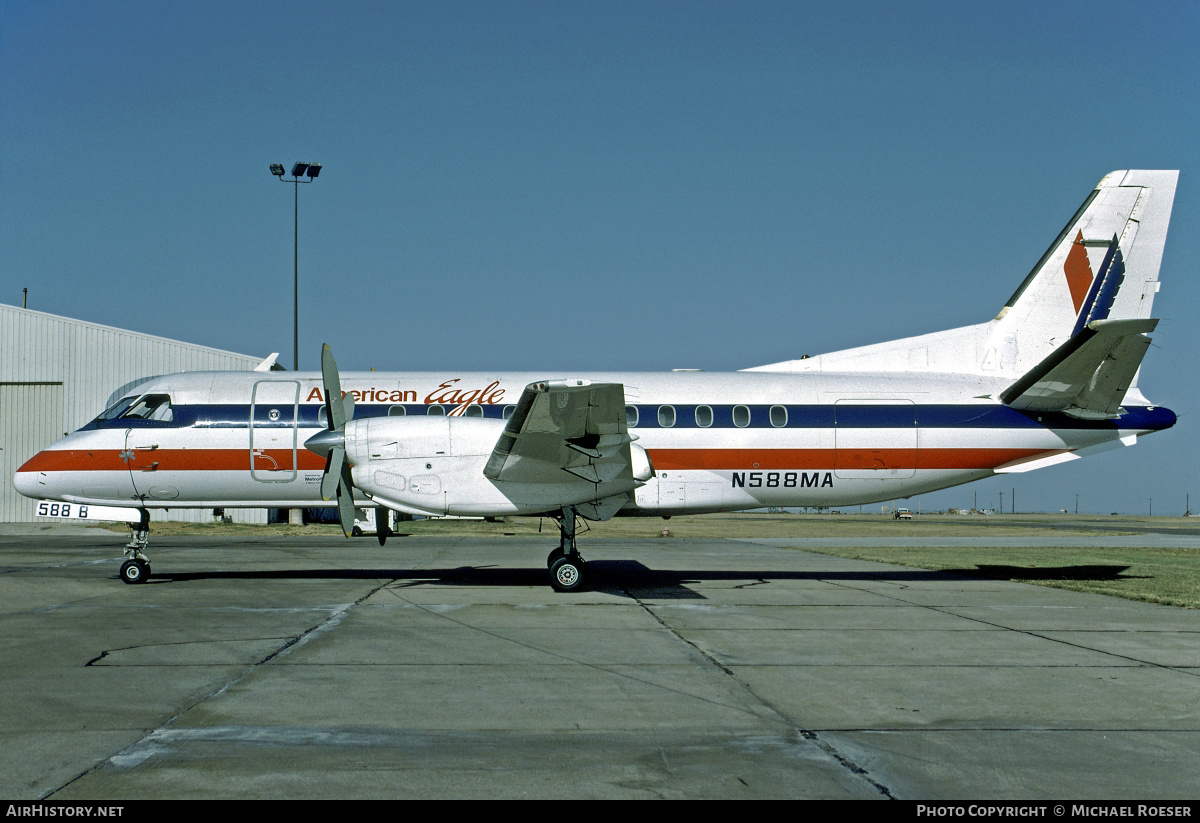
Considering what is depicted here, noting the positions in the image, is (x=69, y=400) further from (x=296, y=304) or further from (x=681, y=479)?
(x=681, y=479)

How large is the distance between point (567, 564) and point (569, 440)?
2168 millimetres

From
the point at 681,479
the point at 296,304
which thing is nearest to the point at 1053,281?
the point at 681,479

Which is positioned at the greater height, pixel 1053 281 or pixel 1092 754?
pixel 1053 281

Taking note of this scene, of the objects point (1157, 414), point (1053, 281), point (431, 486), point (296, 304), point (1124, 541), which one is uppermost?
point (296, 304)

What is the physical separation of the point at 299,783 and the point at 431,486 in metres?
8.58

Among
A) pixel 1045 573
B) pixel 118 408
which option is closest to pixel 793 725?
pixel 118 408

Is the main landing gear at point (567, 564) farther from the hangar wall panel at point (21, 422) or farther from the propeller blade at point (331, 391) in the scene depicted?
the hangar wall panel at point (21, 422)

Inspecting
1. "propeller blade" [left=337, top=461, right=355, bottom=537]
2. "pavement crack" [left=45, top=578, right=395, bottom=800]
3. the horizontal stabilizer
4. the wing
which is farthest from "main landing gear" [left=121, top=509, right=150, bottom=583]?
the horizontal stabilizer

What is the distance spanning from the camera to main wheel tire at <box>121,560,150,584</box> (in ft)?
48.2

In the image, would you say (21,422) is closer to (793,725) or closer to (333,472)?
(333,472)

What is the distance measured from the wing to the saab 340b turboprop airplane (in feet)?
2.33

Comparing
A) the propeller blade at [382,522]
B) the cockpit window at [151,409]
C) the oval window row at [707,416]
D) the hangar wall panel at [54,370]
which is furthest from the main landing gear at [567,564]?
the hangar wall panel at [54,370]

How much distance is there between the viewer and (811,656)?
29.6 ft

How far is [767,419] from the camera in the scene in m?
15.4
